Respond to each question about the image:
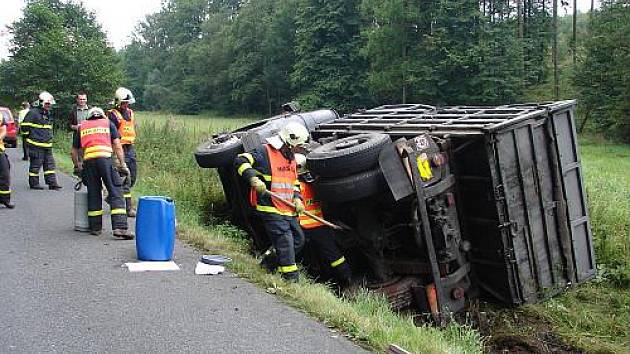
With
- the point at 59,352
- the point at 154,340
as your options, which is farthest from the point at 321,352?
the point at 59,352

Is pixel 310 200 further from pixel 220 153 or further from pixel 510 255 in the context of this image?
pixel 510 255

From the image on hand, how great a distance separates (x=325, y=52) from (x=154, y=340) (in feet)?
152

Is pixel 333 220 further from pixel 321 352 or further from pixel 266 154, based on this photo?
pixel 321 352

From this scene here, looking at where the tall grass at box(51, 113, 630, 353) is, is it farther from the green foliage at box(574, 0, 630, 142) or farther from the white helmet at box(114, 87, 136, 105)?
the green foliage at box(574, 0, 630, 142)

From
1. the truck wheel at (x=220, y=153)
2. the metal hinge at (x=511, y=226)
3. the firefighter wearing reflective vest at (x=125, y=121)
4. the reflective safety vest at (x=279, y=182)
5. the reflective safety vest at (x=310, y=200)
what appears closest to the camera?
the reflective safety vest at (x=279, y=182)

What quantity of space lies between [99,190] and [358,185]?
3193 millimetres

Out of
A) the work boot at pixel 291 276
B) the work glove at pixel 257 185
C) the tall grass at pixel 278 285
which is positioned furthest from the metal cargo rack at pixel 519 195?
the work boot at pixel 291 276

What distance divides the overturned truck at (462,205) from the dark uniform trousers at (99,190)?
226 centimetres

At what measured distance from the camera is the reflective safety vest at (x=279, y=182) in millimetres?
6305

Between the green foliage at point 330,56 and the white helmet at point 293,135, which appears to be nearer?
the white helmet at point 293,135

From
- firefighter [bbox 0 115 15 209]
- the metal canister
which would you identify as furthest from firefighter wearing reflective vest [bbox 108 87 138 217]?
firefighter [bbox 0 115 15 209]

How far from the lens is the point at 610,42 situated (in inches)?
1225

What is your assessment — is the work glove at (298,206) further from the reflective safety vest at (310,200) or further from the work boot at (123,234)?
the work boot at (123,234)

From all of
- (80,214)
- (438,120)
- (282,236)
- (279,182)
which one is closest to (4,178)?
(80,214)
